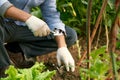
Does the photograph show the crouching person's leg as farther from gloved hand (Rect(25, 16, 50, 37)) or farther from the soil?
gloved hand (Rect(25, 16, 50, 37))

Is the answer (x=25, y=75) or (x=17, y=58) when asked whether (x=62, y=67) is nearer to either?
(x=17, y=58)

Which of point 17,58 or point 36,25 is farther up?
point 36,25

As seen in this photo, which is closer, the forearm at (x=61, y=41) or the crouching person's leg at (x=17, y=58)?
the forearm at (x=61, y=41)

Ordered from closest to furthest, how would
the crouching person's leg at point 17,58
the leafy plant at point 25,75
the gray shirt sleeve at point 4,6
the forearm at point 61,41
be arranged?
the leafy plant at point 25,75 → the gray shirt sleeve at point 4,6 → the forearm at point 61,41 → the crouching person's leg at point 17,58

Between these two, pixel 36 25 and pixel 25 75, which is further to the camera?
pixel 36 25

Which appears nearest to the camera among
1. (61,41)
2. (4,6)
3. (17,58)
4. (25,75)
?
(25,75)

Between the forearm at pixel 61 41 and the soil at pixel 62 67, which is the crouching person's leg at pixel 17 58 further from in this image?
the forearm at pixel 61 41

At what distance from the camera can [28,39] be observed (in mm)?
2180

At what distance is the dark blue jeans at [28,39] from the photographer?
2.06 metres

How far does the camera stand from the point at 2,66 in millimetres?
1970

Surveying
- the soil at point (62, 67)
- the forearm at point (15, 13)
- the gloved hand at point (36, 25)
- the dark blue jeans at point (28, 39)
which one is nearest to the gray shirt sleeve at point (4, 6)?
the forearm at point (15, 13)

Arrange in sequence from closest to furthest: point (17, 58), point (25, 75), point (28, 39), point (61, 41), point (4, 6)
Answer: point (25, 75) → point (4, 6) → point (61, 41) → point (28, 39) → point (17, 58)

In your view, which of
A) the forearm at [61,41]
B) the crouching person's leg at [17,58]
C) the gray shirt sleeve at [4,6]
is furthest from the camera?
the crouching person's leg at [17,58]

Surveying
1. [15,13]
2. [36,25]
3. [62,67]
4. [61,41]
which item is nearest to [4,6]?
[15,13]
